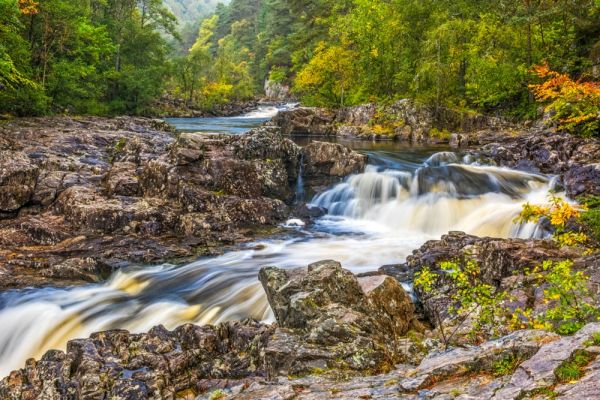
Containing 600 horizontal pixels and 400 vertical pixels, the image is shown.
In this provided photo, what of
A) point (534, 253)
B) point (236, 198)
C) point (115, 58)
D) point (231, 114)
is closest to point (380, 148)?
point (236, 198)

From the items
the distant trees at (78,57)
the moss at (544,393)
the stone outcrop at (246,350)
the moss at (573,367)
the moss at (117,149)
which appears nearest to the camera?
the moss at (544,393)

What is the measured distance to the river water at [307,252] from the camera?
31.3ft

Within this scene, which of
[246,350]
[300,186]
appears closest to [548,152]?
[300,186]

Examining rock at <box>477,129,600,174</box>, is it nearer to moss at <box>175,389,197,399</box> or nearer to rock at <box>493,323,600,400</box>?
rock at <box>493,323,600,400</box>

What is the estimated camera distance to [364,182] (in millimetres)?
19484

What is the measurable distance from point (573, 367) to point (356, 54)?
140 feet

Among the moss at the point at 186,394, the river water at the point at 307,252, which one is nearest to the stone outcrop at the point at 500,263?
the river water at the point at 307,252

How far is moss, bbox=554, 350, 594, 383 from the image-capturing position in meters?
3.46

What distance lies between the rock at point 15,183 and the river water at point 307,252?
542cm

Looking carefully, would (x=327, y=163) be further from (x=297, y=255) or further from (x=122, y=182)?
(x=122, y=182)

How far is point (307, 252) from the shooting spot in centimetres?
1377

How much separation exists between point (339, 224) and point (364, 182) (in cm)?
321

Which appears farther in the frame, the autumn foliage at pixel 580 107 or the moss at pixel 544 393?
the autumn foliage at pixel 580 107

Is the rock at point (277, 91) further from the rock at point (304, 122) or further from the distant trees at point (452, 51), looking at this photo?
the rock at point (304, 122)
